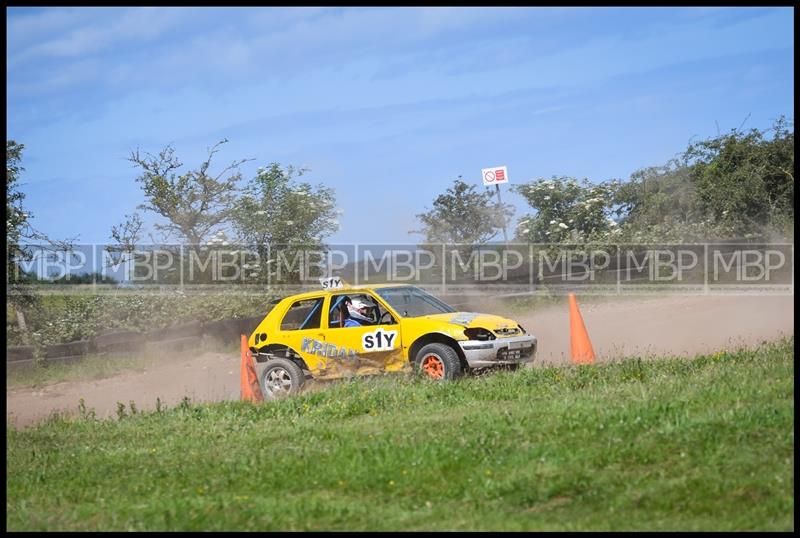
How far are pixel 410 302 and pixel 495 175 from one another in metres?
9.62

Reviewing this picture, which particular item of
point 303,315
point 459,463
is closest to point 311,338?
point 303,315

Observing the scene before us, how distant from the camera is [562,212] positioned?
90.7ft

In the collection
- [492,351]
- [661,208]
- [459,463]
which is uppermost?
[661,208]

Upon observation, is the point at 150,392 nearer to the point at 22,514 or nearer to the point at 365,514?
the point at 22,514

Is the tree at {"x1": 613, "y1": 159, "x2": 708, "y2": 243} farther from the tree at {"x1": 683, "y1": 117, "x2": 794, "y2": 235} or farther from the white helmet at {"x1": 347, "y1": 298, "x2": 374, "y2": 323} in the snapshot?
the white helmet at {"x1": 347, "y1": 298, "x2": 374, "y2": 323}

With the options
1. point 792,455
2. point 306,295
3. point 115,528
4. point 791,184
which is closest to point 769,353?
point 792,455

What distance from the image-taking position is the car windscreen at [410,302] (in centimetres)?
1434

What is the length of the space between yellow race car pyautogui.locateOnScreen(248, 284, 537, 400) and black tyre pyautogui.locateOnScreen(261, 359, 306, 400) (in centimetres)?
1

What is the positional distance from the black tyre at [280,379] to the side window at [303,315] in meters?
0.63

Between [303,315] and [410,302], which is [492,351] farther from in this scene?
[303,315]

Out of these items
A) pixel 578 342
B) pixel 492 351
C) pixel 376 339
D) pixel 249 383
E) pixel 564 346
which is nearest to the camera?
pixel 492 351

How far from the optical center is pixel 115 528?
7098 millimetres

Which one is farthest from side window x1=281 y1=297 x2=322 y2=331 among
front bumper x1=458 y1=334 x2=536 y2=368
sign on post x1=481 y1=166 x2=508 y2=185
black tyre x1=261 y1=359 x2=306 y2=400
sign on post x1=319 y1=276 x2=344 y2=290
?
sign on post x1=481 y1=166 x2=508 y2=185

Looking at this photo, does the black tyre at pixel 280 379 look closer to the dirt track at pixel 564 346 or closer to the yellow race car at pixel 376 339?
the yellow race car at pixel 376 339
